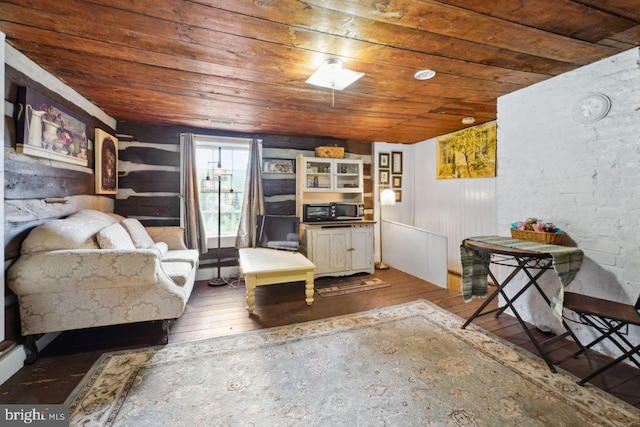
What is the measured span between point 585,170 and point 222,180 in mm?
3962

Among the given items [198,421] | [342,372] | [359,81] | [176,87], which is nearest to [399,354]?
[342,372]

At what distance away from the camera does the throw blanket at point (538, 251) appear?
1803 millimetres

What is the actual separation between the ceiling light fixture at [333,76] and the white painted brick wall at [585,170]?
1632 mm

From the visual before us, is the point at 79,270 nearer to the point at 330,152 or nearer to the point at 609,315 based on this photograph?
the point at 330,152

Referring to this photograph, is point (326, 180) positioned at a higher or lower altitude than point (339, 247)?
higher

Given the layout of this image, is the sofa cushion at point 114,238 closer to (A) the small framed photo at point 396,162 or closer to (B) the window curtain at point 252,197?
(B) the window curtain at point 252,197

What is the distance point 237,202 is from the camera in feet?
13.1

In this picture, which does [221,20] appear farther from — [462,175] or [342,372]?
[462,175]

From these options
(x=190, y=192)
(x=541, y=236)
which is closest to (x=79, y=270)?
(x=190, y=192)

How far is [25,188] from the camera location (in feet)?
6.10

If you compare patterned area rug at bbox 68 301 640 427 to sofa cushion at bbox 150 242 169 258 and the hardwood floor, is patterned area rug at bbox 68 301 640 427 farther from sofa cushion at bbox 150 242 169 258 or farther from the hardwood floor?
sofa cushion at bbox 150 242 169 258

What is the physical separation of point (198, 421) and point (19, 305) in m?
→ 1.51

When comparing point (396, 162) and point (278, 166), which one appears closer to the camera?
point (278, 166)

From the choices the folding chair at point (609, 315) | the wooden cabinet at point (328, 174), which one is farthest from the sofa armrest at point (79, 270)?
the folding chair at point (609, 315)
